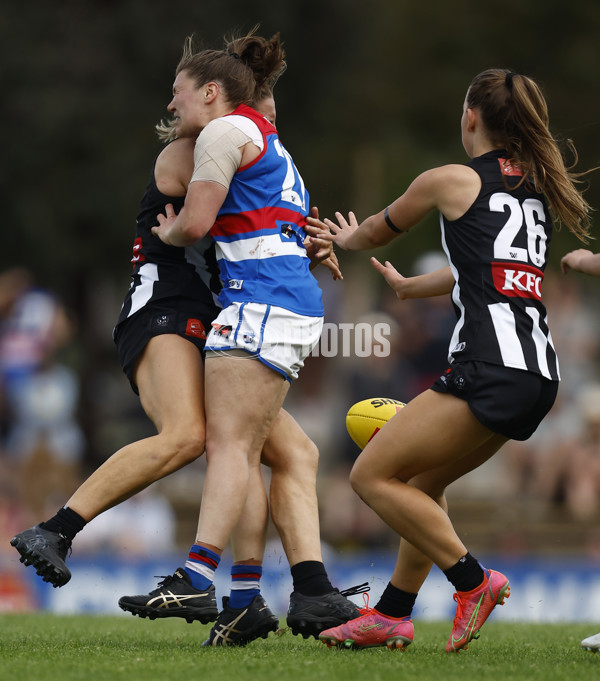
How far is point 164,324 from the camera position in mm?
4945

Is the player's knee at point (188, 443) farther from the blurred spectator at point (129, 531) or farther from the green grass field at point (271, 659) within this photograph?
the blurred spectator at point (129, 531)

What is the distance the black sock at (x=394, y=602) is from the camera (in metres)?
4.77

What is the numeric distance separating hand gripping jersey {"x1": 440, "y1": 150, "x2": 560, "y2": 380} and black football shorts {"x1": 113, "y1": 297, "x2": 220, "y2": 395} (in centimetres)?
117

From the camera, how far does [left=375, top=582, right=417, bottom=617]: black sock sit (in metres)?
4.77

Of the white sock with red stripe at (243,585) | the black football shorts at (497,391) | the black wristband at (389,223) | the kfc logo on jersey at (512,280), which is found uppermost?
the black wristband at (389,223)

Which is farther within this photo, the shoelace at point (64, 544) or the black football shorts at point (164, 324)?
the black football shorts at point (164, 324)

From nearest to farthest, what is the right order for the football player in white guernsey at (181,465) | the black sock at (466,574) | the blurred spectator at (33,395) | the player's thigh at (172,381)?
the black sock at (466,574)
the football player in white guernsey at (181,465)
the player's thigh at (172,381)
the blurred spectator at (33,395)

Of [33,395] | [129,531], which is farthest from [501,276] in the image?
[33,395]

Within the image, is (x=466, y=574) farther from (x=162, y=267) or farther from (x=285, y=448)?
(x=162, y=267)

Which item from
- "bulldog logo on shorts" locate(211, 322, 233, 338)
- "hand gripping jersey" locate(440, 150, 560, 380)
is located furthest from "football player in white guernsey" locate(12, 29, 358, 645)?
"hand gripping jersey" locate(440, 150, 560, 380)

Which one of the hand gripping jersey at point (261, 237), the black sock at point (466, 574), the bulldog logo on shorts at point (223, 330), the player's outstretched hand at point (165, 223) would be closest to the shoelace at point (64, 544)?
the bulldog logo on shorts at point (223, 330)

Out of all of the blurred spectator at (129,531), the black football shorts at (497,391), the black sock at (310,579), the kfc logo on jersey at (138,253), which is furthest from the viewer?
the blurred spectator at (129,531)

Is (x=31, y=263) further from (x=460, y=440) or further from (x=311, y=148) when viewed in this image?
(x=460, y=440)

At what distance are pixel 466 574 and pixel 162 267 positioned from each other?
188 centimetres
